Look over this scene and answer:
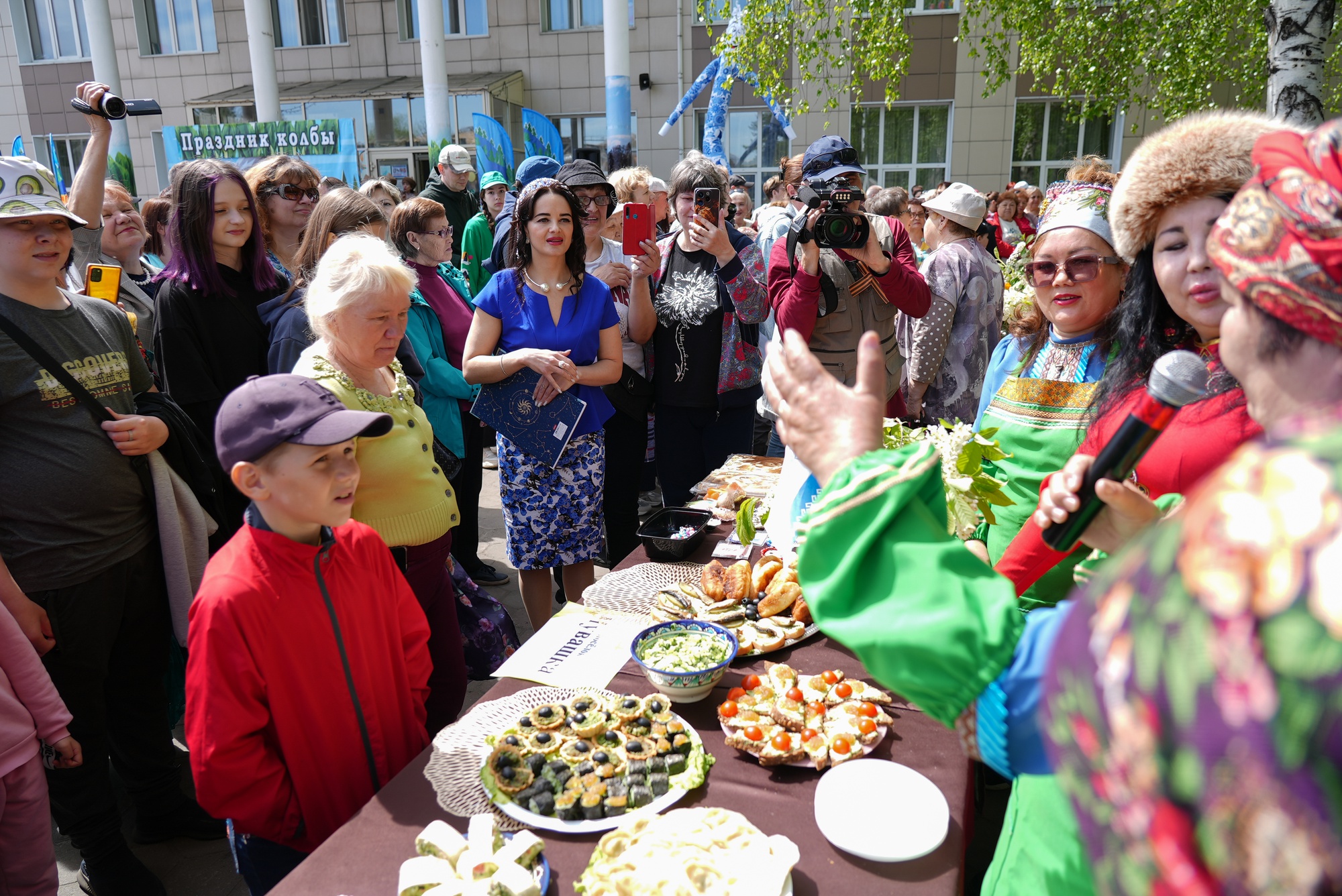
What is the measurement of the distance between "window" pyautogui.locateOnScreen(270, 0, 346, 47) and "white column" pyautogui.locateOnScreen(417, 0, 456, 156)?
6228 mm

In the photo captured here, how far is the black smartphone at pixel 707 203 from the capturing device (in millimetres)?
3674

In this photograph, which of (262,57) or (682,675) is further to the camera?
(262,57)

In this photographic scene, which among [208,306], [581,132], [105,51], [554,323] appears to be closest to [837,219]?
[554,323]

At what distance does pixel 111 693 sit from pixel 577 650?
1.72 metres

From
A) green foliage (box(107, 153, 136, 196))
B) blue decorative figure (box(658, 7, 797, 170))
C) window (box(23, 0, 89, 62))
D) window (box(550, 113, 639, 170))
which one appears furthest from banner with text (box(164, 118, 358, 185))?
window (box(23, 0, 89, 62))

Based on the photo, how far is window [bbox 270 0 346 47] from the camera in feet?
61.3

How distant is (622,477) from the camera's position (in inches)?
169

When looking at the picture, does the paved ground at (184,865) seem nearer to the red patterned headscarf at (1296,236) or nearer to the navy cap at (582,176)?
the red patterned headscarf at (1296,236)

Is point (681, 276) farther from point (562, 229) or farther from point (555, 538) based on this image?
point (555, 538)

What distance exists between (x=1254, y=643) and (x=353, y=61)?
2222 centimetres

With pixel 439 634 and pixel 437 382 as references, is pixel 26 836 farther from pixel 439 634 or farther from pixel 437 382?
pixel 437 382

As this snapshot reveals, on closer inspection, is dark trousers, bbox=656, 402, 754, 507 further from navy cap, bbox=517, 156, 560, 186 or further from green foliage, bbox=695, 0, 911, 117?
green foliage, bbox=695, 0, 911, 117

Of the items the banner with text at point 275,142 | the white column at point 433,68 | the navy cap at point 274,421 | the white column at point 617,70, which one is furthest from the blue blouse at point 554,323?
the white column at point 433,68

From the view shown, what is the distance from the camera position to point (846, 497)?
89 centimetres
